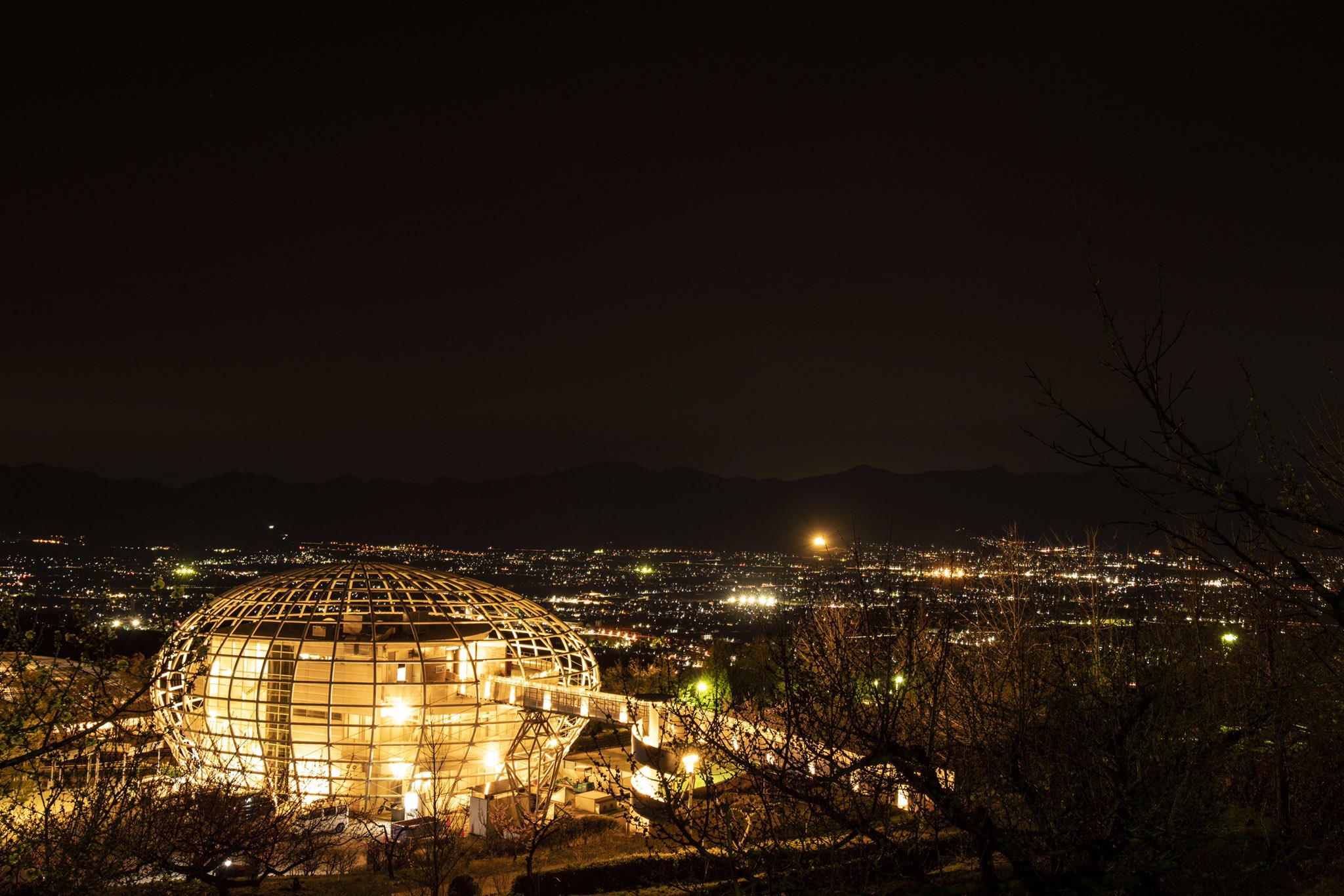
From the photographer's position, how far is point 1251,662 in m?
15.8

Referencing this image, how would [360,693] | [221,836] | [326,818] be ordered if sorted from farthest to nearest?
[360,693]
[326,818]
[221,836]

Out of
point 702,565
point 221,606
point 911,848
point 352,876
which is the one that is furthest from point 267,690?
point 702,565

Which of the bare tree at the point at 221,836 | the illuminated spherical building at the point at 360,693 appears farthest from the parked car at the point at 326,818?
the illuminated spherical building at the point at 360,693

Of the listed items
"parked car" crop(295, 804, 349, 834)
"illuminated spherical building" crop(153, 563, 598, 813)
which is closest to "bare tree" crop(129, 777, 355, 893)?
"parked car" crop(295, 804, 349, 834)

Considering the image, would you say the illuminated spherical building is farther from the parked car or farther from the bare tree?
the bare tree

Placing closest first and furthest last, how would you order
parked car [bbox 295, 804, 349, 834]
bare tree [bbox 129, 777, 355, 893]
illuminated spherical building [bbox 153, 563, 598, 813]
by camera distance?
bare tree [bbox 129, 777, 355, 893] < parked car [bbox 295, 804, 349, 834] < illuminated spherical building [bbox 153, 563, 598, 813]

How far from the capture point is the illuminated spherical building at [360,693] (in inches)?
1037

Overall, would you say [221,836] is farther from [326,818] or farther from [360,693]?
[360,693]

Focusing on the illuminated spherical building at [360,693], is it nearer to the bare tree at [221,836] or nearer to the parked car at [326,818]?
the parked car at [326,818]

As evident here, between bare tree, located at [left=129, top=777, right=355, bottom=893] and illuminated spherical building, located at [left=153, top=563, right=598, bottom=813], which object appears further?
illuminated spherical building, located at [left=153, top=563, right=598, bottom=813]

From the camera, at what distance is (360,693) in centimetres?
2672

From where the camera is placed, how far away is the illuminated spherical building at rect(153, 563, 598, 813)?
26328mm

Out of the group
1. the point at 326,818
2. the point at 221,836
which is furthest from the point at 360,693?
the point at 221,836

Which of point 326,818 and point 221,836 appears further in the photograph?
point 326,818
